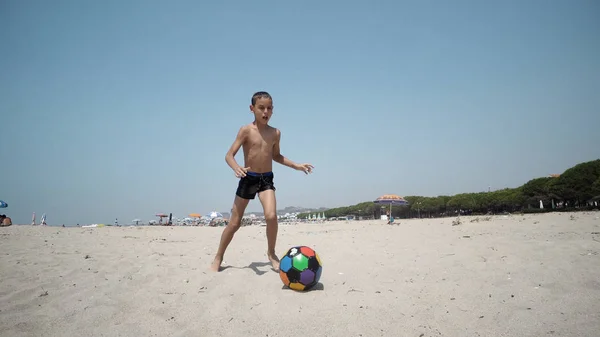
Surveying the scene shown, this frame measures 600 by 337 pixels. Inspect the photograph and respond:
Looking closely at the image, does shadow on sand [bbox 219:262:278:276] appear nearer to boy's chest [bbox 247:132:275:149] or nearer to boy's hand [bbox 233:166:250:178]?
boy's hand [bbox 233:166:250:178]

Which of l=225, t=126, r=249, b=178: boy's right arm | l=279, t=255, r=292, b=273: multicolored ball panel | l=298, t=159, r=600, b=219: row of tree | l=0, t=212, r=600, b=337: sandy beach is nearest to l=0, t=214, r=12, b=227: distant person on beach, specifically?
l=0, t=212, r=600, b=337: sandy beach

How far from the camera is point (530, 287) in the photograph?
353cm

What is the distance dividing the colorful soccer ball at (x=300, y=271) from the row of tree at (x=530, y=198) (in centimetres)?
3646

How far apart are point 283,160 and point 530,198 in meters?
57.7

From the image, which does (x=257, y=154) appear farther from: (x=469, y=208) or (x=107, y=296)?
(x=469, y=208)

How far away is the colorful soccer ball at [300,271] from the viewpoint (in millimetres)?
3795

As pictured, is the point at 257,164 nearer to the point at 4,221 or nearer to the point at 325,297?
the point at 325,297

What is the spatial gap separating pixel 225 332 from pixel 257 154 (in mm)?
2635

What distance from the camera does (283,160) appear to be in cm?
→ 527

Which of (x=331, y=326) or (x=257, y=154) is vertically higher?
(x=257, y=154)

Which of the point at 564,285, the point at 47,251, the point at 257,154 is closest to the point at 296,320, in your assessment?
the point at 257,154

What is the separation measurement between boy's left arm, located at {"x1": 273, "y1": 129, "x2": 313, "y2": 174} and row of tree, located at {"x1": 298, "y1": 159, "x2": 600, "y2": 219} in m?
Answer: 35.7

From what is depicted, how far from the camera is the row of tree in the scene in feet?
130

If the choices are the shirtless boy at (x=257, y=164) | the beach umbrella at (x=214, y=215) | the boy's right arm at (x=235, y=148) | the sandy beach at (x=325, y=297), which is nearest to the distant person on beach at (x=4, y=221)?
the sandy beach at (x=325, y=297)
